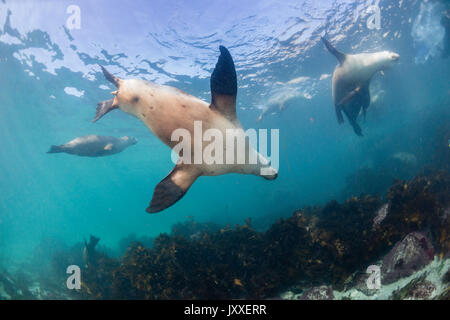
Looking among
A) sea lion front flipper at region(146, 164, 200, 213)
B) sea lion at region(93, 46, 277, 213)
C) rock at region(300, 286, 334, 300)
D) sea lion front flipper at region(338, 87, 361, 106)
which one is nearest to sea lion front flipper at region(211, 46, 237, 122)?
sea lion at region(93, 46, 277, 213)

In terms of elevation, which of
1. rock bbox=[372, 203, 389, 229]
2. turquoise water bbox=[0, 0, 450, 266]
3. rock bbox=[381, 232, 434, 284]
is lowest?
rock bbox=[381, 232, 434, 284]

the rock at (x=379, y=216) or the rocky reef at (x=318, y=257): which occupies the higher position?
the rock at (x=379, y=216)

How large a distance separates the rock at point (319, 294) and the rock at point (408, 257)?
76 cm

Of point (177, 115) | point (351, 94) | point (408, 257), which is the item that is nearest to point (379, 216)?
point (408, 257)

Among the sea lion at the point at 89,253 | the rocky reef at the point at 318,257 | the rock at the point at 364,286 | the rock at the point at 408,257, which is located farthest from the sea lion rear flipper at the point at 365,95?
the sea lion at the point at 89,253

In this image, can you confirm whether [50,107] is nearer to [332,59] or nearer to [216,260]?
[216,260]

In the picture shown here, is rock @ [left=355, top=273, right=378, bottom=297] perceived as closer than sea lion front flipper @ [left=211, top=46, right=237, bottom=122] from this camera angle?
No

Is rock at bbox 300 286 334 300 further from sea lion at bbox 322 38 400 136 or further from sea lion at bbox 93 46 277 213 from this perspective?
sea lion at bbox 322 38 400 136

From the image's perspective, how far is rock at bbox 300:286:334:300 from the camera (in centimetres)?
318

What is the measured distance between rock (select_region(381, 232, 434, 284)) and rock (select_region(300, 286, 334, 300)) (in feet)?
2.50

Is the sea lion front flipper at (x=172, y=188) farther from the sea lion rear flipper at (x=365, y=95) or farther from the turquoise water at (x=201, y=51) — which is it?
the turquoise water at (x=201, y=51)

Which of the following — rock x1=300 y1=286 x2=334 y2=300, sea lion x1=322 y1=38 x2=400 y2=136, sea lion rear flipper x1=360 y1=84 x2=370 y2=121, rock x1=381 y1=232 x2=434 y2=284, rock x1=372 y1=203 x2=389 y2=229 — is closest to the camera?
rock x1=381 y1=232 x2=434 y2=284

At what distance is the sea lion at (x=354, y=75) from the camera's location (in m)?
5.02
